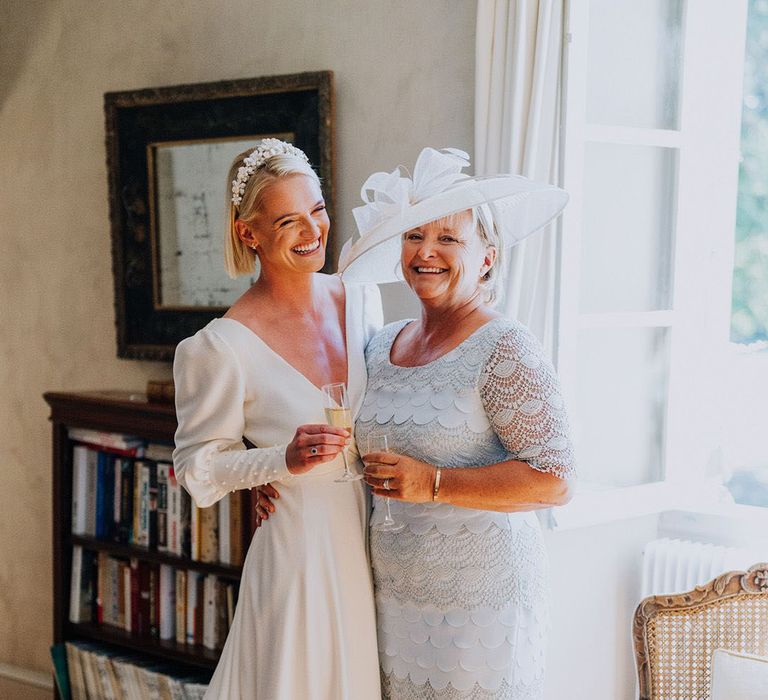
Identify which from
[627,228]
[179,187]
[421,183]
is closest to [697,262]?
[627,228]

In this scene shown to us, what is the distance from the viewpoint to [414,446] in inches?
78.8

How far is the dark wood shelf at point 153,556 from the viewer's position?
10.1 ft

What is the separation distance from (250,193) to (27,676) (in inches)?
105

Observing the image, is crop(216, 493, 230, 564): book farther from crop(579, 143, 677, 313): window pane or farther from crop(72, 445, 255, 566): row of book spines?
crop(579, 143, 677, 313): window pane

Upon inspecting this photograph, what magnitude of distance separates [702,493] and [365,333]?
123cm

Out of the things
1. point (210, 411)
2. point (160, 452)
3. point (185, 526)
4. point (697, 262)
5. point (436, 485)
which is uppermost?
point (697, 262)

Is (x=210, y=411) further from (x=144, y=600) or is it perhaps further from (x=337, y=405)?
(x=144, y=600)

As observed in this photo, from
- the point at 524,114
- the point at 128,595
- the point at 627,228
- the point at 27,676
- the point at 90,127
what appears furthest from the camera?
the point at 27,676

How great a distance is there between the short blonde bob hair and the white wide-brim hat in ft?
0.55

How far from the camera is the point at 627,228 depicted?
9.48 ft

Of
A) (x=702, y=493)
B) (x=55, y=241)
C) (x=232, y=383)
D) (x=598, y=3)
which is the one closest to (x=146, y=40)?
(x=55, y=241)

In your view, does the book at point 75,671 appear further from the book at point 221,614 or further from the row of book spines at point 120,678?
the book at point 221,614

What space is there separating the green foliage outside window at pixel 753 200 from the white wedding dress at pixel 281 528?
138 centimetres

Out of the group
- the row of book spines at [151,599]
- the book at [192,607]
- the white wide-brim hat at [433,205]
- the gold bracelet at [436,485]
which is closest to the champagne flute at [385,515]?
the gold bracelet at [436,485]
